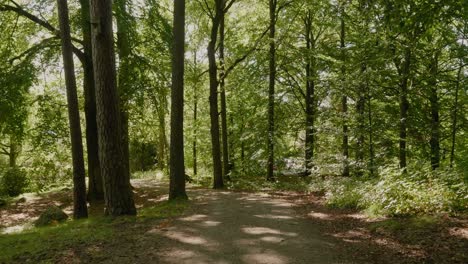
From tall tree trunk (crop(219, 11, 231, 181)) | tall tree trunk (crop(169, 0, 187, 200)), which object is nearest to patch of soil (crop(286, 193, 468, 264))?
tall tree trunk (crop(169, 0, 187, 200))

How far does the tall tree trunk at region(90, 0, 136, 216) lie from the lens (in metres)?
8.88

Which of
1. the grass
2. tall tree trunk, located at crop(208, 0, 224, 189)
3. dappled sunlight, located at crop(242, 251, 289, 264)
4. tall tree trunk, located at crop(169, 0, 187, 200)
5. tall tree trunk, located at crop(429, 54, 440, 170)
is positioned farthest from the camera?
tall tree trunk, located at crop(208, 0, 224, 189)

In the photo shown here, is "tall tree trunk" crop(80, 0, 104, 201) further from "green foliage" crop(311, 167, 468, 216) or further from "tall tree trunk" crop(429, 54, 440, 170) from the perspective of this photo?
"tall tree trunk" crop(429, 54, 440, 170)

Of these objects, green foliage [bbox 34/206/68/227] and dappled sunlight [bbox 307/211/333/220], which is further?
green foliage [bbox 34/206/68/227]

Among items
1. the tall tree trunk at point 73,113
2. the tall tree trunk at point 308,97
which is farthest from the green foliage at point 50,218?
the tall tree trunk at point 308,97

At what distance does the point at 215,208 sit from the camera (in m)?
11.1

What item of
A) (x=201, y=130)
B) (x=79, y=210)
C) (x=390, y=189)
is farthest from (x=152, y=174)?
(x=390, y=189)

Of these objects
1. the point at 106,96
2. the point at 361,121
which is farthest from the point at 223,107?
the point at 106,96

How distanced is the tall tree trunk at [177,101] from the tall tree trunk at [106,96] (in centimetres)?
347

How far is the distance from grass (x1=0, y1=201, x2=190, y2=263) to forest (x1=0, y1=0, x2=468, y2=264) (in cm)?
5

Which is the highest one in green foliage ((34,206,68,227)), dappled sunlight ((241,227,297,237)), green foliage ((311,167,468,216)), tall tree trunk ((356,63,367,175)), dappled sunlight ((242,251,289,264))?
tall tree trunk ((356,63,367,175))

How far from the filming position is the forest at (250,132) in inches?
262

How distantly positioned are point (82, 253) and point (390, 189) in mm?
6578

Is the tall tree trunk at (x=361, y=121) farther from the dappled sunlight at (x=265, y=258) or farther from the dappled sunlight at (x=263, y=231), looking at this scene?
the dappled sunlight at (x=265, y=258)
